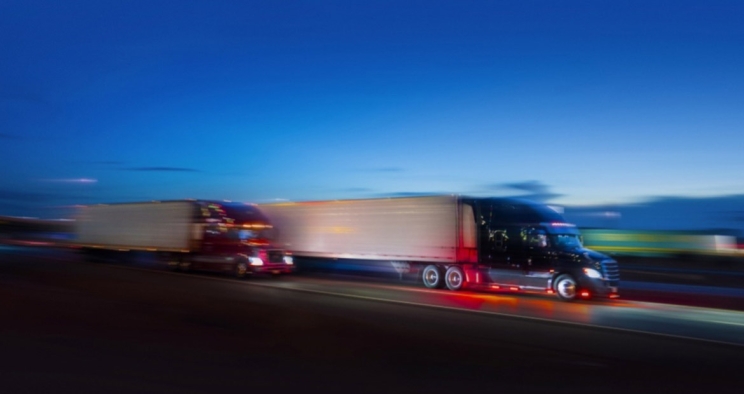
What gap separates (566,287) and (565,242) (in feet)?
5.74

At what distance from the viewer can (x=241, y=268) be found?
26375mm

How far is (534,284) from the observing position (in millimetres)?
21578

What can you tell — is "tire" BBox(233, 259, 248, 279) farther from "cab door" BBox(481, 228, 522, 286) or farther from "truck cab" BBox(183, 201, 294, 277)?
"cab door" BBox(481, 228, 522, 286)

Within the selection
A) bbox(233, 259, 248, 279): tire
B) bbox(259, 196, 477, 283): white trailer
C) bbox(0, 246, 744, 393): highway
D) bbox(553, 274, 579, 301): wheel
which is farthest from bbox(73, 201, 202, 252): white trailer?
bbox(553, 274, 579, 301): wheel

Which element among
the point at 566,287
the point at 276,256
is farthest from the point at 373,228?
the point at 566,287

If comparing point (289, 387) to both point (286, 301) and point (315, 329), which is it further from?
point (286, 301)

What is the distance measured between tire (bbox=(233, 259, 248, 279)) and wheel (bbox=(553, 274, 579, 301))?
11.4m

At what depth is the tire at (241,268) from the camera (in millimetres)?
26297

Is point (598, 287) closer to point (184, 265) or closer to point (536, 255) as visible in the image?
point (536, 255)

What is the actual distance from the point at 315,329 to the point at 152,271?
17.7 meters

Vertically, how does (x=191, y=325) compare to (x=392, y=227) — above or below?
below

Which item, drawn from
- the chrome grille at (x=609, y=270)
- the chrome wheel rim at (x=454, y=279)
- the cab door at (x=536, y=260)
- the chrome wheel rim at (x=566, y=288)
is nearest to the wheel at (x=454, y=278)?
the chrome wheel rim at (x=454, y=279)

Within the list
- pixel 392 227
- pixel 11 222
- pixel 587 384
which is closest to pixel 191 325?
pixel 587 384

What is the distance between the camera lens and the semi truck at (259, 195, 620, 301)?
20.9 meters
